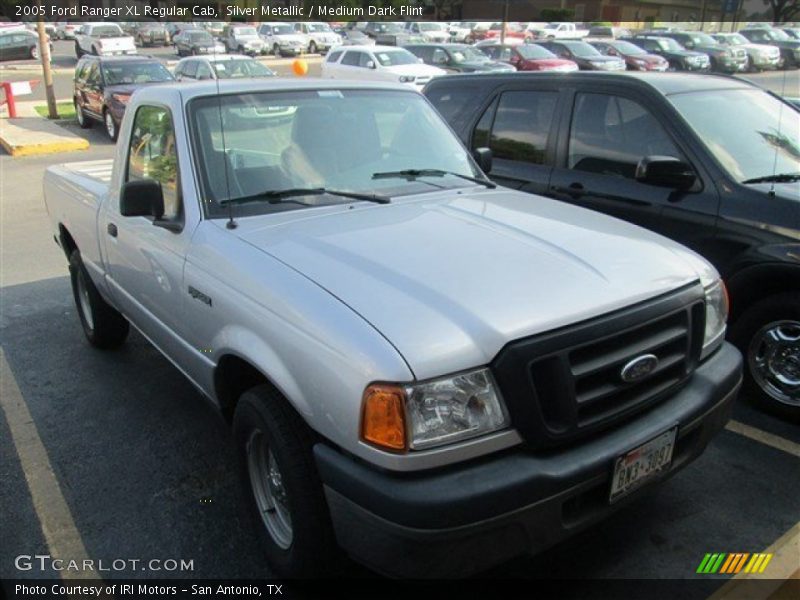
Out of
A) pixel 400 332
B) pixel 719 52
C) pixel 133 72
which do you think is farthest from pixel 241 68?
pixel 719 52

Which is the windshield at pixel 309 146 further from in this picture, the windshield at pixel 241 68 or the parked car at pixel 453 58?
the parked car at pixel 453 58

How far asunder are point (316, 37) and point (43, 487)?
4325 centimetres

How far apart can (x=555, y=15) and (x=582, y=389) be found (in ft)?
195

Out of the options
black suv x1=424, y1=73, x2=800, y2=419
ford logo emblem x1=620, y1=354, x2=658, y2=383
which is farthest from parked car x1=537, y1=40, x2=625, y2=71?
ford logo emblem x1=620, y1=354, x2=658, y2=383

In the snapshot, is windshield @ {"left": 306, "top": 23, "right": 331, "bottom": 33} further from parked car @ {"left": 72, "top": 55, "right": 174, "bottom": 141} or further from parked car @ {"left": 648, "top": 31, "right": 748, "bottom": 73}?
parked car @ {"left": 72, "top": 55, "right": 174, "bottom": 141}

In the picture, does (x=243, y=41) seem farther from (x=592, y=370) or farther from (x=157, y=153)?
(x=592, y=370)

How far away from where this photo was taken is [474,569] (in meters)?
2.14

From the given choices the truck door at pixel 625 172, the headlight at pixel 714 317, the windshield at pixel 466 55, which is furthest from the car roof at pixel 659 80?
the windshield at pixel 466 55

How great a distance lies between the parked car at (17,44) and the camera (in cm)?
3578

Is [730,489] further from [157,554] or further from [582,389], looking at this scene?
[157,554]

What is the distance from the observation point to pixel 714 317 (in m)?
2.92

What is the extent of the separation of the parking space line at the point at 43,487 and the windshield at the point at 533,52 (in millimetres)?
25808

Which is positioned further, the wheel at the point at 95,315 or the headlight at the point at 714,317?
the wheel at the point at 95,315

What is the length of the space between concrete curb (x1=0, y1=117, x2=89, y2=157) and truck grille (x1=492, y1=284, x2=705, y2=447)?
1469cm
